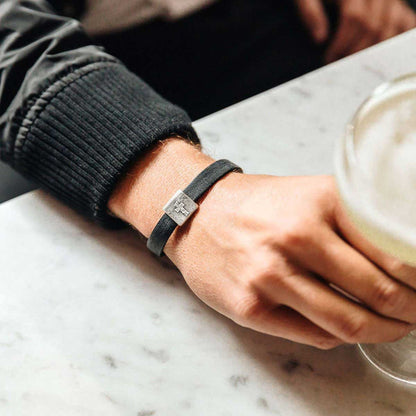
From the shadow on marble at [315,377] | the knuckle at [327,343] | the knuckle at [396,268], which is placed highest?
the knuckle at [396,268]

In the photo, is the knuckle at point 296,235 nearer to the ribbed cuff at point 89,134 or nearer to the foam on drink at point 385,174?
the foam on drink at point 385,174

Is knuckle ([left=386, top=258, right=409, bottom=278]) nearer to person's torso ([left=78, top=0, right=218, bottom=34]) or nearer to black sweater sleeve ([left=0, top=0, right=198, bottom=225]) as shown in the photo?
black sweater sleeve ([left=0, top=0, right=198, bottom=225])

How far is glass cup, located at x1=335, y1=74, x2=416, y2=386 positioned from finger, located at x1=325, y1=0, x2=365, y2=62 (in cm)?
70

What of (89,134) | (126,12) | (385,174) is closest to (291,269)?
(385,174)

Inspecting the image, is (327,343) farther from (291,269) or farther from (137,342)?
(137,342)

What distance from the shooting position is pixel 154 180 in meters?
0.60

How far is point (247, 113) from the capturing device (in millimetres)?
702

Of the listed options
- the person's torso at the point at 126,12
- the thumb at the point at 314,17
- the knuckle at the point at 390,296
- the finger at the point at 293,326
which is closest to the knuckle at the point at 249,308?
the finger at the point at 293,326

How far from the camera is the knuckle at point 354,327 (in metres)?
0.46

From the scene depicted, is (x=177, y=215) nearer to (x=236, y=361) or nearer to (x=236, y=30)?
(x=236, y=361)

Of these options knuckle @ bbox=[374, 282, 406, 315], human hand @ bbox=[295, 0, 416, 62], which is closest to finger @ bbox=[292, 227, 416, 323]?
knuckle @ bbox=[374, 282, 406, 315]

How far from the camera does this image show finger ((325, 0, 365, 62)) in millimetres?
1082

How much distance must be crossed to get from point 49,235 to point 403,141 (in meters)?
0.41

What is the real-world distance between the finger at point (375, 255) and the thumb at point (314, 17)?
0.65 m
